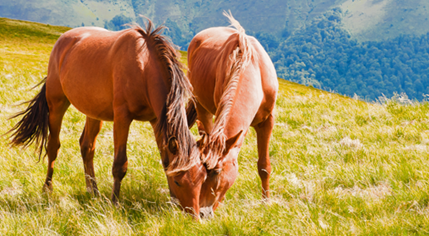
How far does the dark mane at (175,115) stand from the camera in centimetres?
329

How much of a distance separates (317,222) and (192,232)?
123cm

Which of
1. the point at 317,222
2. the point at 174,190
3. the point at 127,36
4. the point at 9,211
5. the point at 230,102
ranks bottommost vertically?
the point at 9,211

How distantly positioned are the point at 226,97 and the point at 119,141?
59.3 inches

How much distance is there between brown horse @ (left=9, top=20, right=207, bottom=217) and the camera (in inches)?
135

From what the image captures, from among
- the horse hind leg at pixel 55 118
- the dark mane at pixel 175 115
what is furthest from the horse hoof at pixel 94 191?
the dark mane at pixel 175 115

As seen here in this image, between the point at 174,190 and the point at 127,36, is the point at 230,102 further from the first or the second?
the point at 127,36

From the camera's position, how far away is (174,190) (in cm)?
347

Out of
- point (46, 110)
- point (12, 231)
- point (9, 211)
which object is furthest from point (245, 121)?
point (46, 110)

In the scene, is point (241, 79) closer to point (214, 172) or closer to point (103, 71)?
point (214, 172)

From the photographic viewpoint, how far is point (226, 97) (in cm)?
374

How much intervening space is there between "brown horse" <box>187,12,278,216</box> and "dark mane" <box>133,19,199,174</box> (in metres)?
0.17

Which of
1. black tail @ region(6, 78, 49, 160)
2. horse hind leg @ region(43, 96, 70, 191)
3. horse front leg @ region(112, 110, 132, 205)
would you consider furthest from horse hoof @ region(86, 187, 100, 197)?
black tail @ region(6, 78, 49, 160)

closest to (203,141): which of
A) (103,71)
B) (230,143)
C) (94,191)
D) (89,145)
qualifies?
(230,143)

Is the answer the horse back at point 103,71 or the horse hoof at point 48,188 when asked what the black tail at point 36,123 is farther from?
the horse hoof at point 48,188
